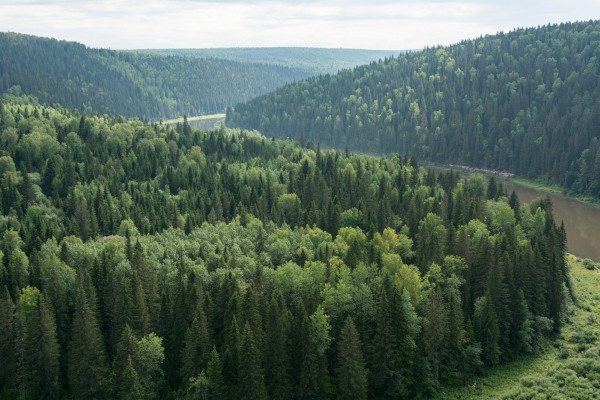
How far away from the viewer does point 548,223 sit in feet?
405

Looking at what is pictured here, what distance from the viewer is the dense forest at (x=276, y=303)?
255 ft

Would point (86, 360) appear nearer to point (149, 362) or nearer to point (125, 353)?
point (125, 353)

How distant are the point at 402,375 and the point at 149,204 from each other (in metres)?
87.7

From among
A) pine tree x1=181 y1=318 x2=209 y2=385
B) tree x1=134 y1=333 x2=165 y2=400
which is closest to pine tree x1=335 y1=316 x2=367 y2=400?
pine tree x1=181 y1=318 x2=209 y2=385

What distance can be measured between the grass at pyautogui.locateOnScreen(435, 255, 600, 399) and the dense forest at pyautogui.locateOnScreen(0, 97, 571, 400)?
1.89m

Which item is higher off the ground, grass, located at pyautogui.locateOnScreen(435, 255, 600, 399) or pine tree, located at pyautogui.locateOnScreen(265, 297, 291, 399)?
pine tree, located at pyautogui.locateOnScreen(265, 297, 291, 399)

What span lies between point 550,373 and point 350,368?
97.3 feet

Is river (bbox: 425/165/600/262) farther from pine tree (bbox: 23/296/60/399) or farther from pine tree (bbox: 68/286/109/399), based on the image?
pine tree (bbox: 23/296/60/399)

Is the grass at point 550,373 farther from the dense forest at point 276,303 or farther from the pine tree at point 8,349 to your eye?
the pine tree at point 8,349

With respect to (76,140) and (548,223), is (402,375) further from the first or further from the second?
(76,140)

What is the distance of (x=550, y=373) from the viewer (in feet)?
283

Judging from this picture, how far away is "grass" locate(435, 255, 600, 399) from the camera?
80562mm

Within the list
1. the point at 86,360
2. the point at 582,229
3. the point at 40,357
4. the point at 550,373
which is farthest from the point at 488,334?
the point at 582,229

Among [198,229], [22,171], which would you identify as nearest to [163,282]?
[198,229]
